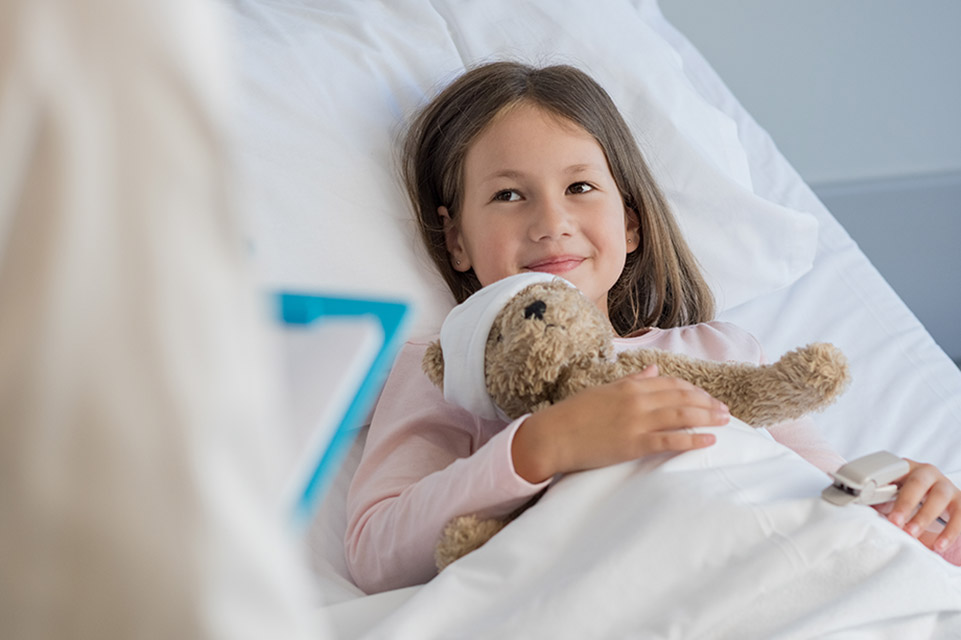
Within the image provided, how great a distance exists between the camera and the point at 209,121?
0.21 m

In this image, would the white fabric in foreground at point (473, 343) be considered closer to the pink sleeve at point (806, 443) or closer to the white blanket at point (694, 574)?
the white blanket at point (694, 574)

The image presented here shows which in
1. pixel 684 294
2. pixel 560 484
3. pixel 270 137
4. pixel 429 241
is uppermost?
pixel 270 137

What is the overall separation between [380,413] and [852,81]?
1549 mm

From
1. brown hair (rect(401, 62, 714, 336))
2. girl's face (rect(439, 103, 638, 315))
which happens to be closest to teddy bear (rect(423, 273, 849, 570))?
girl's face (rect(439, 103, 638, 315))

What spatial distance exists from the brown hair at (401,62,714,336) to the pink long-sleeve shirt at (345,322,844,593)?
0.11 meters

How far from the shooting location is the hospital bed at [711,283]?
675mm

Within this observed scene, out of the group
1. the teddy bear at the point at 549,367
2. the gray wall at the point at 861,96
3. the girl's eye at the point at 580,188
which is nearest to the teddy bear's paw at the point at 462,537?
the teddy bear at the point at 549,367

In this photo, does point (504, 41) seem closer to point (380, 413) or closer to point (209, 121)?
point (380, 413)

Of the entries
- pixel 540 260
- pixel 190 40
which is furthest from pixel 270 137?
pixel 190 40

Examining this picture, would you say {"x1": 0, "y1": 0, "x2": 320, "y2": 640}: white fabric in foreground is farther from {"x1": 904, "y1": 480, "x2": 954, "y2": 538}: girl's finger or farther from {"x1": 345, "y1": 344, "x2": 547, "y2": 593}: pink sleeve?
{"x1": 904, "y1": 480, "x2": 954, "y2": 538}: girl's finger

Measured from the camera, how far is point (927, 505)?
0.85 meters

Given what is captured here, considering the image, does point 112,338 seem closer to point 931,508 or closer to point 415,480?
point 415,480

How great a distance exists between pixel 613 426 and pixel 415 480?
9.5 inches

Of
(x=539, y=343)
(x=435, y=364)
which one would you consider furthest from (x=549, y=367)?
(x=435, y=364)
